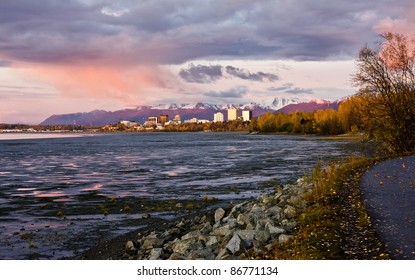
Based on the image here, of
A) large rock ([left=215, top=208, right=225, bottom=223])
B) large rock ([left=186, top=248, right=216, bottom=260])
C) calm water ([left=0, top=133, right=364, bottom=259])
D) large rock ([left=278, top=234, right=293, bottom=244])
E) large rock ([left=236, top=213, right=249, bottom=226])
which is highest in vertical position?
large rock ([left=278, top=234, right=293, bottom=244])

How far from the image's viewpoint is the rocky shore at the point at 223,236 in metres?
13.7

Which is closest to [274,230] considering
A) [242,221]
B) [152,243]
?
[242,221]

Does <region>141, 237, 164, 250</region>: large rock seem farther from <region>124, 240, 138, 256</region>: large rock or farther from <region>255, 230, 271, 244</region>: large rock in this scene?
<region>255, 230, 271, 244</region>: large rock

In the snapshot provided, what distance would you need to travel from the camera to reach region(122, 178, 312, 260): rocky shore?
45.0 ft

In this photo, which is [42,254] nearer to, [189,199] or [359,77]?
[189,199]

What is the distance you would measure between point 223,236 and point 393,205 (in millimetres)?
6522

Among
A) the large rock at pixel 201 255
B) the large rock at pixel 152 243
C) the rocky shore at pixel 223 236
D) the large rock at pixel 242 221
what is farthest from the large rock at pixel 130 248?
the large rock at pixel 242 221

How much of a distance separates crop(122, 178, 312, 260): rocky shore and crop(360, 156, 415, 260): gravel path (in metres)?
2.75

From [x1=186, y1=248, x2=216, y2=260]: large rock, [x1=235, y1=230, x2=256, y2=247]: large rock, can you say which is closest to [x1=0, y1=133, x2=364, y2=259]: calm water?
[x1=186, y1=248, x2=216, y2=260]: large rock

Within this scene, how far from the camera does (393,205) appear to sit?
55.4ft

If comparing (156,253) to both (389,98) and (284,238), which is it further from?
(389,98)

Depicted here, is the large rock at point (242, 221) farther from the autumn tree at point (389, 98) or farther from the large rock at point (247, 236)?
the autumn tree at point (389, 98)
